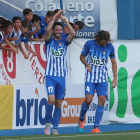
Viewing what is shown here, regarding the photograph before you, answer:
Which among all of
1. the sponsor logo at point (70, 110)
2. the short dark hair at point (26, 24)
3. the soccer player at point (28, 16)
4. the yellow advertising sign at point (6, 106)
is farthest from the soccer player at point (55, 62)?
the soccer player at point (28, 16)

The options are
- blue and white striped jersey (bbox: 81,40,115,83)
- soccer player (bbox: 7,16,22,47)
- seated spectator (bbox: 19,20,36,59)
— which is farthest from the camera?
seated spectator (bbox: 19,20,36,59)

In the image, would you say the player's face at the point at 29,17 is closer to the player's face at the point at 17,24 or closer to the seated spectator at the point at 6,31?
the player's face at the point at 17,24

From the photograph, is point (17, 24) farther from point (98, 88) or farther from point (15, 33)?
point (98, 88)

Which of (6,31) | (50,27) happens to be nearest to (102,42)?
(50,27)

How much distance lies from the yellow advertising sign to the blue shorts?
1569 millimetres

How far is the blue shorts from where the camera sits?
31.2 feet

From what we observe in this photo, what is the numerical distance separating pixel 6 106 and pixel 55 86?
169 cm

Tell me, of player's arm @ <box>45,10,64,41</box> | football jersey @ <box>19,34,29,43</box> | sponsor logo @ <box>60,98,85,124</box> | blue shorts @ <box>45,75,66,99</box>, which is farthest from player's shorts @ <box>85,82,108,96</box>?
football jersey @ <box>19,34,29,43</box>

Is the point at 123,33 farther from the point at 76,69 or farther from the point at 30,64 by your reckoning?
the point at 30,64

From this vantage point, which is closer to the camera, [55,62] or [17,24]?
[55,62]

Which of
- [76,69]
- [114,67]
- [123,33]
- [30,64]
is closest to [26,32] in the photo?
[30,64]

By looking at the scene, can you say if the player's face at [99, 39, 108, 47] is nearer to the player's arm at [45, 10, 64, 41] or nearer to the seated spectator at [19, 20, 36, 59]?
the player's arm at [45, 10, 64, 41]

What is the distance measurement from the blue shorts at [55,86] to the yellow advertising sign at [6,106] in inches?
61.8

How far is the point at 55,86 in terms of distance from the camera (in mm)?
9633
